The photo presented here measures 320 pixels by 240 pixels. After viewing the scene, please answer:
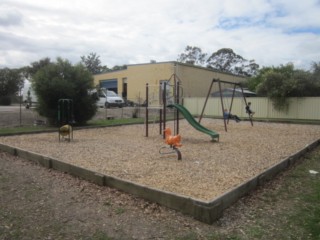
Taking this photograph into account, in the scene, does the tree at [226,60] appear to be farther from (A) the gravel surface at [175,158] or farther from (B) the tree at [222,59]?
(A) the gravel surface at [175,158]

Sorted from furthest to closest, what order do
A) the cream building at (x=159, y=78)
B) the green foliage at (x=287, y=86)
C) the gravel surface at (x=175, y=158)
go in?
the cream building at (x=159, y=78), the green foliage at (x=287, y=86), the gravel surface at (x=175, y=158)

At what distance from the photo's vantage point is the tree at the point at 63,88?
14.4 m

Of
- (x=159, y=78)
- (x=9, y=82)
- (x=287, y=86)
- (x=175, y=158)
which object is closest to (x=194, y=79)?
(x=159, y=78)

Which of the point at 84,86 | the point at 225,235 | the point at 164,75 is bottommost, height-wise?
the point at 225,235

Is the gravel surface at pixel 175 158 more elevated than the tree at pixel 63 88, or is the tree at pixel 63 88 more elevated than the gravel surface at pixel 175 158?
the tree at pixel 63 88

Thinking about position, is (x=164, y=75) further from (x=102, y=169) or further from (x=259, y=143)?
(x=102, y=169)

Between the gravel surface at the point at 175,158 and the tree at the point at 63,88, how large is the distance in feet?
10.9

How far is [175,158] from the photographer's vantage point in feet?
25.1

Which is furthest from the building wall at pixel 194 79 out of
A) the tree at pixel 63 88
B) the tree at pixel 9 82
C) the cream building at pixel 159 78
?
the tree at pixel 9 82

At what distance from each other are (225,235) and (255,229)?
44 cm

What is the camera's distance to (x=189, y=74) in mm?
33469

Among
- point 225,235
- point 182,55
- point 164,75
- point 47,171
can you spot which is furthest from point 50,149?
point 182,55

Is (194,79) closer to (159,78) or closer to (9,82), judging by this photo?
(159,78)

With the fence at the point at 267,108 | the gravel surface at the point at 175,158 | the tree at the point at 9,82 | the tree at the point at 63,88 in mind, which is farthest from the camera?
the tree at the point at 9,82
